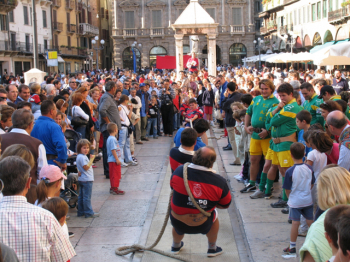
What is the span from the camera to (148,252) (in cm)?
537

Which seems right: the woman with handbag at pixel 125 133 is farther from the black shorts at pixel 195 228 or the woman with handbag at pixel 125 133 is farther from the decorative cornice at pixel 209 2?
the decorative cornice at pixel 209 2

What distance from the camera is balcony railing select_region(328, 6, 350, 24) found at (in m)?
31.5

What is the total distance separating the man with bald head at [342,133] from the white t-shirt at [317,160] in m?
0.43

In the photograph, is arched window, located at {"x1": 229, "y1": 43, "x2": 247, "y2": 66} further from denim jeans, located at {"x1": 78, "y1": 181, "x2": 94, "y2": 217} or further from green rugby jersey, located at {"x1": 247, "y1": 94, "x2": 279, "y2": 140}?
denim jeans, located at {"x1": 78, "y1": 181, "x2": 94, "y2": 217}

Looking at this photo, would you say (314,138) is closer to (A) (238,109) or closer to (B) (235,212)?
(B) (235,212)

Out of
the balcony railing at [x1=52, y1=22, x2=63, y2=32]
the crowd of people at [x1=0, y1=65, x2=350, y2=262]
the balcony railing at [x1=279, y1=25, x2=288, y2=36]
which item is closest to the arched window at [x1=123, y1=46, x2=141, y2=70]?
the balcony railing at [x1=52, y1=22, x2=63, y2=32]

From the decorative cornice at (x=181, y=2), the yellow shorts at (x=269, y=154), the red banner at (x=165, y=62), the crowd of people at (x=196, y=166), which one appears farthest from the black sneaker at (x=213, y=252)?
the decorative cornice at (x=181, y=2)

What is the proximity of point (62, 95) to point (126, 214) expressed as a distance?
12.4 feet

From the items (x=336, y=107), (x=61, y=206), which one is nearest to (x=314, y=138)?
(x=336, y=107)

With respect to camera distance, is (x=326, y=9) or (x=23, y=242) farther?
(x=326, y=9)

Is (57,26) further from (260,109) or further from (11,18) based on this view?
(260,109)

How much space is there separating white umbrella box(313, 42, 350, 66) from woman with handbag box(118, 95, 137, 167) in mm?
6837

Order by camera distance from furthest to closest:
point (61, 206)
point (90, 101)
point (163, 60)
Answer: point (163, 60) < point (90, 101) < point (61, 206)

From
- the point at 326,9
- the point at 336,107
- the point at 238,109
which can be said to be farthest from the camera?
the point at 326,9
